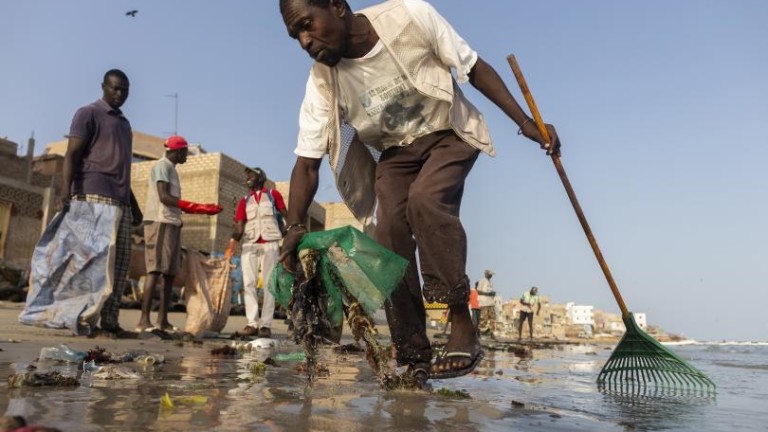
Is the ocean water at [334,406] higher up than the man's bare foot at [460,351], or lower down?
lower down

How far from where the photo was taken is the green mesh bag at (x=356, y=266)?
238 centimetres

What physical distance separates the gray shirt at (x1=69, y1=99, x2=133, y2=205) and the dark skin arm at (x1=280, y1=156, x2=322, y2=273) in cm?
315

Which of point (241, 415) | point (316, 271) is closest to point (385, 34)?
point (316, 271)

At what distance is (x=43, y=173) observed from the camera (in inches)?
725

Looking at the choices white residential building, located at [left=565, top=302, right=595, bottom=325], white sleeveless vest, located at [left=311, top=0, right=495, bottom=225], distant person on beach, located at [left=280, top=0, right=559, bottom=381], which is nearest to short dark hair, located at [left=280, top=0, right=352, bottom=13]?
distant person on beach, located at [left=280, top=0, right=559, bottom=381]

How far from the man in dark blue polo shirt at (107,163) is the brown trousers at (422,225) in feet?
10.9

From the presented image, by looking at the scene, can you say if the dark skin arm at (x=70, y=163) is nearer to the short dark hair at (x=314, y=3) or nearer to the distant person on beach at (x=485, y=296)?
the short dark hair at (x=314, y=3)

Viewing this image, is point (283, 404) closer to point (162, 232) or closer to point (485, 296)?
point (162, 232)

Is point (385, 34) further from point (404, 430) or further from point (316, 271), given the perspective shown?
point (404, 430)

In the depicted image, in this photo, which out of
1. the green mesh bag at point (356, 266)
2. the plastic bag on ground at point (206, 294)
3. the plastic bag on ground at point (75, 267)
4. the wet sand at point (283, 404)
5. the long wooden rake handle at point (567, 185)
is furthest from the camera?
the plastic bag on ground at point (206, 294)

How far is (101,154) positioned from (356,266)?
155 inches

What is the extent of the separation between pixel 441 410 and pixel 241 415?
650 mm

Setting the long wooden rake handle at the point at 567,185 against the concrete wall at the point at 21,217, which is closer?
the long wooden rake handle at the point at 567,185

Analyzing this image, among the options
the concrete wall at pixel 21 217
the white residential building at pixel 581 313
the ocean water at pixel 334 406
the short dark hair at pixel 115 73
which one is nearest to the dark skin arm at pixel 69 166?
the short dark hair at pixel 115 73
